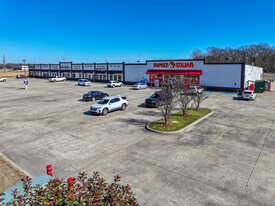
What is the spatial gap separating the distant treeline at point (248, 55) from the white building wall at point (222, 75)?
2696 inches

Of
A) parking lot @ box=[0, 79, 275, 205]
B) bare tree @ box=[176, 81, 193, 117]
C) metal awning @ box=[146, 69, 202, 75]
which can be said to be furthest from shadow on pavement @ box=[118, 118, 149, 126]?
metal awning @ box=[146, 69, 202, 75]

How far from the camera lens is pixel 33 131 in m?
15.6

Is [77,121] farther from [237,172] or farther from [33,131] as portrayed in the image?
[237,172]

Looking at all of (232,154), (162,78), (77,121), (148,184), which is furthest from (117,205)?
(162,78)

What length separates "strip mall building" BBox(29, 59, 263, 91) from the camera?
38312mm

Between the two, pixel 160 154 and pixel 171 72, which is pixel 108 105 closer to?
pixel 160 154

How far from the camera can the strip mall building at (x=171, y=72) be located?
38.3 m

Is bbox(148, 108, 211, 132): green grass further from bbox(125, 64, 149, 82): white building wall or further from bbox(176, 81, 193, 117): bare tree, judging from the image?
bbox(125, 64, 149, 82): white building wall

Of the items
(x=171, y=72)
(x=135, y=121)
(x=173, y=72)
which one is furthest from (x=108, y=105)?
(x=171, y=72)

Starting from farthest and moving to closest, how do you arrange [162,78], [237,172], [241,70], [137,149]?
[162,78], [241,70], [137,149], [237,172]

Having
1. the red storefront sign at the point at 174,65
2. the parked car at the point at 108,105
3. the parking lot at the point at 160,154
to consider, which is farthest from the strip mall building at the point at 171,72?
the parking lot at the point at 160,154

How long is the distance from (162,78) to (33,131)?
116 feet

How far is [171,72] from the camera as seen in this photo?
148 feet

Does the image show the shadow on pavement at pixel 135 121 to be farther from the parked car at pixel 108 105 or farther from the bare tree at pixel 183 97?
the bare tree at pixel 183 97
